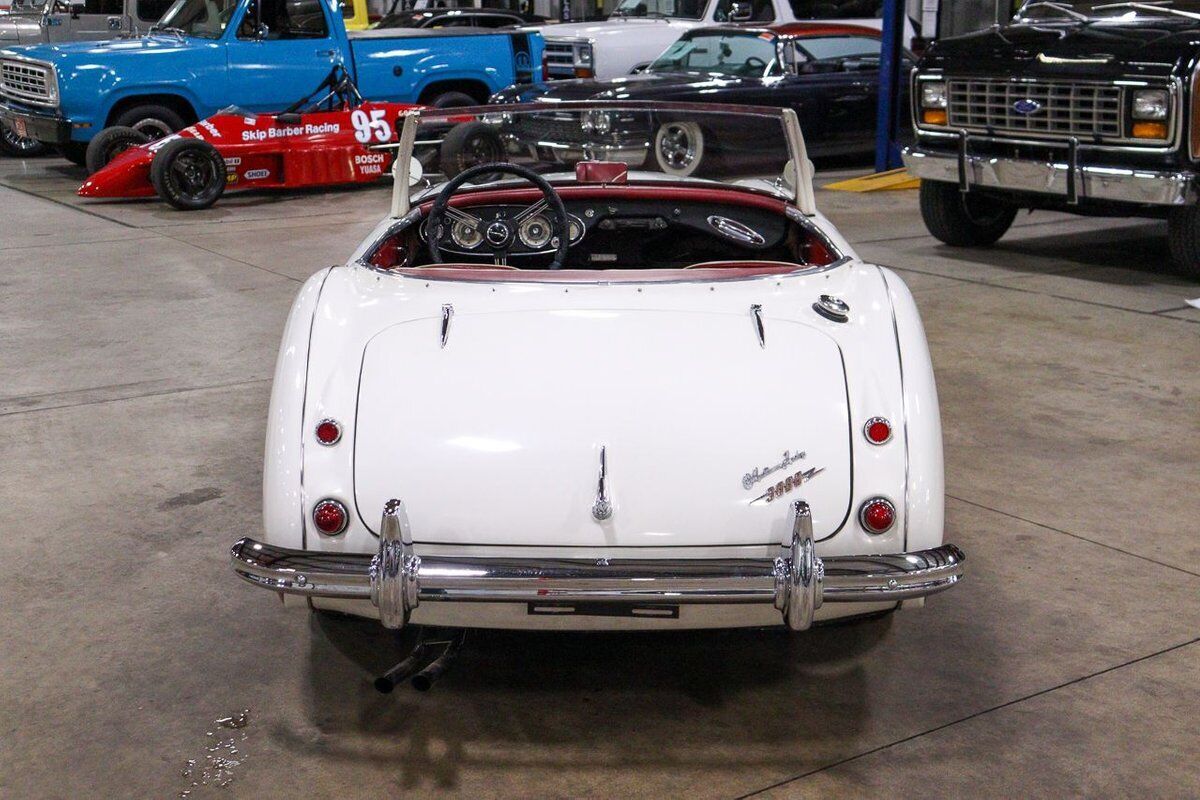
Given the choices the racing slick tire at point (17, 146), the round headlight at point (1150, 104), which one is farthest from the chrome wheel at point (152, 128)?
the round headlight at point (1150, 104)

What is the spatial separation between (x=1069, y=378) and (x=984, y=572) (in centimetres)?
215

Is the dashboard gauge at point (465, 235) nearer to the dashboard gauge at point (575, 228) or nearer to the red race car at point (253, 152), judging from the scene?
the dashboard gauge at point (575, 228)

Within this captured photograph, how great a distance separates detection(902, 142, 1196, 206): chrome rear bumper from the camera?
269 inches

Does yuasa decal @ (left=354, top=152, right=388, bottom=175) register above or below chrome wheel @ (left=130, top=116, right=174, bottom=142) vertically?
below

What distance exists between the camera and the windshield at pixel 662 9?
14.7 meters

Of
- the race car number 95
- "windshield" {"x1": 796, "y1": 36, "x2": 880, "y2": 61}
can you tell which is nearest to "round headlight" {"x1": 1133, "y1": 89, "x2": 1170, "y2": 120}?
"windshield" {"x1": 796, "y1": 36, "x2": 880, "y2": 61}

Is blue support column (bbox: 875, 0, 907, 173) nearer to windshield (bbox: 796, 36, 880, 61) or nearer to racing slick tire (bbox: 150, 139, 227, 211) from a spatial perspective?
windshield (bbox: 796, 36, 880, 61)

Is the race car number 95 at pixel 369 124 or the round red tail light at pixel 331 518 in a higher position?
the race car number 95 at pixel 369 124

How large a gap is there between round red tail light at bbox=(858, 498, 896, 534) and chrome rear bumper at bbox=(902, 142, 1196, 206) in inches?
195

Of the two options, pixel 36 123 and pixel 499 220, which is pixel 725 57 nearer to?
pixel 36 123

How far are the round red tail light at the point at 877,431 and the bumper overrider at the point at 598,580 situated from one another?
0.94 ft

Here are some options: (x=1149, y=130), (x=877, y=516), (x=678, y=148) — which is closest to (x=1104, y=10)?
(x=1149, y=130)

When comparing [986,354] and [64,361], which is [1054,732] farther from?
[64,361]

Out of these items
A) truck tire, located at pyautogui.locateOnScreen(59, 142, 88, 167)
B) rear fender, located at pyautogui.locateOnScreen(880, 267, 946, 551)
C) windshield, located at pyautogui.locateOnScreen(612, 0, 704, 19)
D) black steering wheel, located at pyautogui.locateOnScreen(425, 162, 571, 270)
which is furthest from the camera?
windshield, located at pyautogui.locateOnScreen(612, 0, 704, 19)
